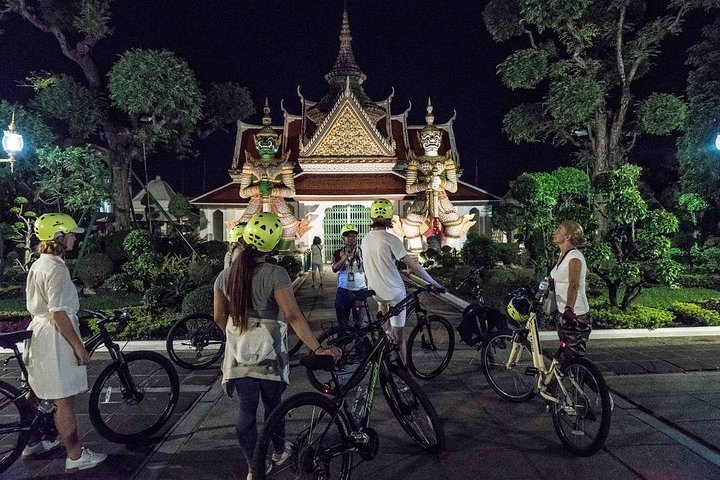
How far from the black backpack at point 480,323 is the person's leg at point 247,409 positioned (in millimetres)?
2912

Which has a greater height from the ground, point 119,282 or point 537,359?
point 119,282

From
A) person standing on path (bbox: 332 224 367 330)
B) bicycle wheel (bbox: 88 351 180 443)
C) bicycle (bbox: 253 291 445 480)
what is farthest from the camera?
person standing on path (bbox: 332 224 367 330)

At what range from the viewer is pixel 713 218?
16422 millimetres

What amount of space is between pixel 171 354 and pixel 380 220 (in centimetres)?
319

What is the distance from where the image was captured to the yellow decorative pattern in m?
19.2

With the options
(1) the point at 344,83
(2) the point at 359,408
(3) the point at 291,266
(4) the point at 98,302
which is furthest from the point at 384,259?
(1) the point at 344,83

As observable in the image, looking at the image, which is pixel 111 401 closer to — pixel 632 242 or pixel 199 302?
pixel 199 302

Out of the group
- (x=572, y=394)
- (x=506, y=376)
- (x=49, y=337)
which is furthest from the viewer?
(x=506, y=376)

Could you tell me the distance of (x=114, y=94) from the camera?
1488 cm

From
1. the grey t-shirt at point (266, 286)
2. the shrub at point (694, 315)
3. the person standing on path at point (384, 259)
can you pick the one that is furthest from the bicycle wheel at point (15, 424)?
the shrub at point (694, 315)

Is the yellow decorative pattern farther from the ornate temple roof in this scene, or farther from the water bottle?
the water bottle

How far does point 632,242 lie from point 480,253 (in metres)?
5.82

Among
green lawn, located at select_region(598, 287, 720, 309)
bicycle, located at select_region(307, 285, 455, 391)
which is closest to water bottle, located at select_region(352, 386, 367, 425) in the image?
bicycle, located at select_region(307, 285, 455, 391)

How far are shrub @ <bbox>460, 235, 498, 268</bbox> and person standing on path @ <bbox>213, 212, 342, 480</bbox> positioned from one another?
11411 millimetres
